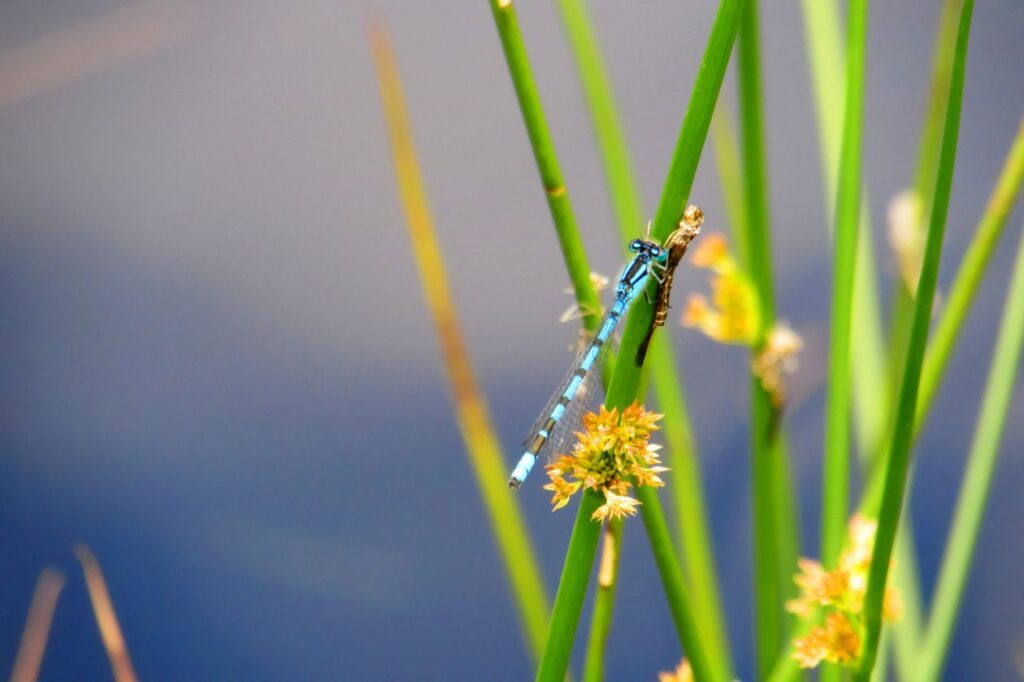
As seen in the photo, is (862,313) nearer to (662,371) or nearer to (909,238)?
(909,238)

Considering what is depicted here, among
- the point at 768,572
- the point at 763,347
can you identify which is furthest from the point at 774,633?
the point at 763,347

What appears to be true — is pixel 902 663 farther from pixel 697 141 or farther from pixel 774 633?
pixel 697 141

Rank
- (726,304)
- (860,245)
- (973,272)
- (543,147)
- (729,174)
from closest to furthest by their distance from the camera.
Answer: (543,147) < (973,272) < (726,304) < (860,245) < (729,174)

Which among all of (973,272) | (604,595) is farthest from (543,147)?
(973,272)

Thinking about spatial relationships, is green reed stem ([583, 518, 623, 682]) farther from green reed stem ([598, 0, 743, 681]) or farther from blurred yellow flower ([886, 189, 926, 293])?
blurred yellow flower ([886, 189, 926, 293])

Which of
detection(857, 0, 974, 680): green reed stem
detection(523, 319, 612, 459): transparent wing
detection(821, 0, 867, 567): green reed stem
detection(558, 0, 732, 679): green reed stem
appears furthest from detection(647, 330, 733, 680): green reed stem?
detection(857, 0, 974, 680): green reed stem

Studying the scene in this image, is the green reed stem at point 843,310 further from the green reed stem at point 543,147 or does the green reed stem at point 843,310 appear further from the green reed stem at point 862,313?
the green reed stem at point 862,313
